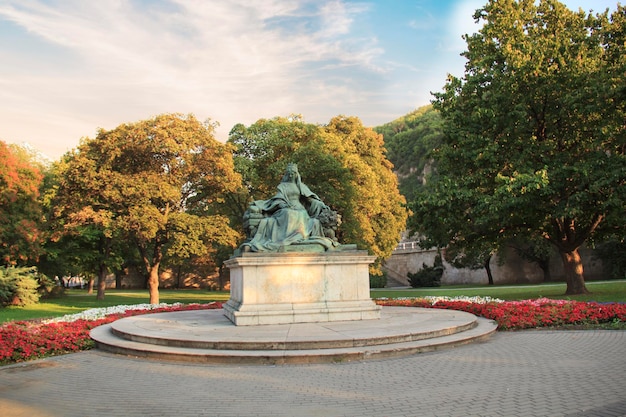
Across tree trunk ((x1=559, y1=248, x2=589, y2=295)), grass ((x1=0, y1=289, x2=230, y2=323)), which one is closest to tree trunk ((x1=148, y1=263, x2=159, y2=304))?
grass ((x1=0, y1=289, x2=230, y2=323))

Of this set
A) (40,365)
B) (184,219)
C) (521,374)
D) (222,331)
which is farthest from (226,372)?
(184,219)

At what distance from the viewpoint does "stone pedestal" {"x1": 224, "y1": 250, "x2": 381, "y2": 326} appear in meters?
11.7

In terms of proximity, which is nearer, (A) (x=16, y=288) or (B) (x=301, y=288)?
(B) (x=301, y=288)

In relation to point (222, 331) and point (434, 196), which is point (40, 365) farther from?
point (434, 196)

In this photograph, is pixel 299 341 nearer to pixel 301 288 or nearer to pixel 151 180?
pixel 301 288

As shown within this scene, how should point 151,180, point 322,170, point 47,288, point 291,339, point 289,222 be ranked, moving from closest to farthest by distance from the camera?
point 291,339, point 289,222, point 151,180, point 322,170, point 47,288

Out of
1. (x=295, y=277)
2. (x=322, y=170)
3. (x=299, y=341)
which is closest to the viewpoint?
(x=299, y=341)

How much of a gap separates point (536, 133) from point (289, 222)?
46.3ft

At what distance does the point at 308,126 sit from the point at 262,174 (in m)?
4.24

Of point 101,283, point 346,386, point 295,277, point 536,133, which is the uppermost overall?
point 536,133

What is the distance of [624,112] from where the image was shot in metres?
19.4

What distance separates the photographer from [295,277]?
1209 cm

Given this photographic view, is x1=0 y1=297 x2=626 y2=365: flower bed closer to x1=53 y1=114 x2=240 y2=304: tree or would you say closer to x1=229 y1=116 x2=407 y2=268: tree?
x1=53 y1=114 x2=240 y2=304: tree

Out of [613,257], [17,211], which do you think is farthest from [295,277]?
[613,257]
